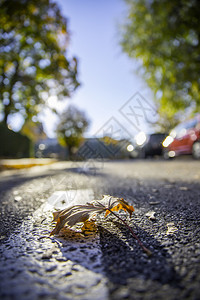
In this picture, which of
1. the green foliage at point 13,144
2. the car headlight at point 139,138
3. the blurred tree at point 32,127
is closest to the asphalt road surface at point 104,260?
the car headlight at point 139,138

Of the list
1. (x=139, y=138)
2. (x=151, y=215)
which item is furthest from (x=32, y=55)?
(x=151, y=215)

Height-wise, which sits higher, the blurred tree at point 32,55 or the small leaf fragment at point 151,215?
the blurred tree at point 32,55

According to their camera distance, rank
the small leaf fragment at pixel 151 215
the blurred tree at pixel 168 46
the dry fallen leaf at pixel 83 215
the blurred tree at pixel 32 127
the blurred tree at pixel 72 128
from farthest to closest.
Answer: the blurred tree at pixel 72 128
the blurred tree at pixel 32 127
the blurred tree at pixel 168 46
the small leaf fragment at pixel 151 215
the dry fallen leaf at pixel 83 215

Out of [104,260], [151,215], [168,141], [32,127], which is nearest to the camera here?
[104,260]

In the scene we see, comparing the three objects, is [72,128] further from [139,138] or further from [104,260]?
[104,260]

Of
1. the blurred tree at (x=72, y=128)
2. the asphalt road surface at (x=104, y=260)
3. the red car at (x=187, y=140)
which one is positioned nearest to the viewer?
the asphalt road surface at (x=104, y=260)

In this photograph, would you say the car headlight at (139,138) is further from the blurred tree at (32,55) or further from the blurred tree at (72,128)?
the blurred tree at (72,128)

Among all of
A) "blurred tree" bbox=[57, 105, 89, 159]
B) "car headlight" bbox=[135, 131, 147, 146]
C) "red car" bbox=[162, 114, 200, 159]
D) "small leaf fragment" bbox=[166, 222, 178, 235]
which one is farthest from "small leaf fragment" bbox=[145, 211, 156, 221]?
"blurred tree" bbox=[57, 105, 89, 159]

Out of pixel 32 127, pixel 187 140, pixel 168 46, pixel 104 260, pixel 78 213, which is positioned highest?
pixel 168 46
